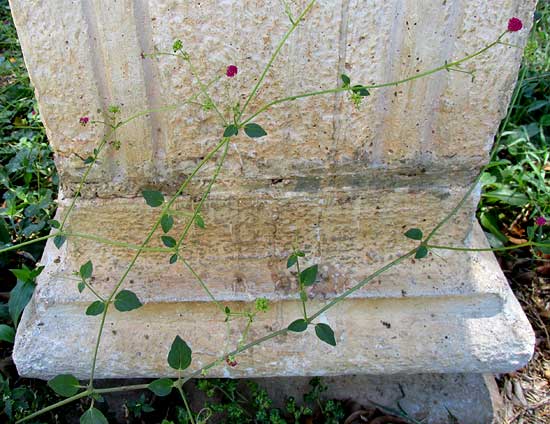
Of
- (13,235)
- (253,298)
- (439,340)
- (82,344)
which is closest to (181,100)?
(253,298)

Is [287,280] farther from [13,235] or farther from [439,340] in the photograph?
[13,235]

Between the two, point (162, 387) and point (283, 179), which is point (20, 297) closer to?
point (162, 387)

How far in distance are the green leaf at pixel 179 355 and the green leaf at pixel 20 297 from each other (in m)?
0.53

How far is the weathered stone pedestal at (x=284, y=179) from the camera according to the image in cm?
99

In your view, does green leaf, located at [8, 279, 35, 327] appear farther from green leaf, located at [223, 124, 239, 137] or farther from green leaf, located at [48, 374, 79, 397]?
green leaf, located at [223, 124, 239, 137]

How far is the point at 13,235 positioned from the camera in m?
1.71

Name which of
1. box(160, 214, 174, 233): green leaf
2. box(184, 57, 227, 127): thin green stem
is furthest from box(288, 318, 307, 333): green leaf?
box(184, 57, 227, 127): thin green stem

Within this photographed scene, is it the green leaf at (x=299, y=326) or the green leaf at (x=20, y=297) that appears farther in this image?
the green leaf at (x=20, y=297)

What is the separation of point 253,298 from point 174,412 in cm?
40

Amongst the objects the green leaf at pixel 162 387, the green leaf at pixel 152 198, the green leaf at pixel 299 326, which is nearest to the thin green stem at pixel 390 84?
the green leaf at pixel 152 198

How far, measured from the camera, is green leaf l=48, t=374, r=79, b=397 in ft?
3.26

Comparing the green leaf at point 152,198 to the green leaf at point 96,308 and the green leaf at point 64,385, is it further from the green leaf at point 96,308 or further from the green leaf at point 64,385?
the green leaf at point 64,385

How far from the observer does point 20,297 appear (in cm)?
130

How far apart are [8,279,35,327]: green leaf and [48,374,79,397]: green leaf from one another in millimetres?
367
